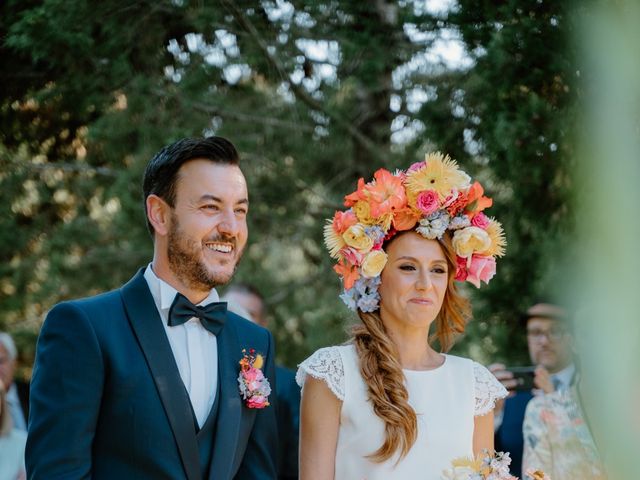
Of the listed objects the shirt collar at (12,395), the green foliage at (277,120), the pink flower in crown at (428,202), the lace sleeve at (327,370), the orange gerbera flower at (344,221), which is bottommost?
the lace sleeve at (327,370)

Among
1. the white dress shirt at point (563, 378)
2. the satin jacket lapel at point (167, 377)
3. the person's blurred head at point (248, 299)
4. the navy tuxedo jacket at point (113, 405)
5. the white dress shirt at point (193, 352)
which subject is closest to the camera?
the navy tuxedo jacket at point (113, 405)

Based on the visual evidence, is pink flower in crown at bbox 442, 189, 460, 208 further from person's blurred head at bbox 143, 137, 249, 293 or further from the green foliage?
person's blurred head at bbox 143, 137, 249, 293

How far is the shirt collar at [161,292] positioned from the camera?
126 inches

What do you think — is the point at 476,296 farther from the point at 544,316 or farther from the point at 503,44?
the point at 503,44

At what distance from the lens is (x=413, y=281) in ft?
12.5

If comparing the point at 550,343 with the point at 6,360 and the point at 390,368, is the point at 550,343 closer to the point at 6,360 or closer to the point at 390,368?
the point at 390,368

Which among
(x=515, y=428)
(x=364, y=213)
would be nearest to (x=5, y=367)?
(x=515, y=428)

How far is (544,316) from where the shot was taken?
5906 millimetres

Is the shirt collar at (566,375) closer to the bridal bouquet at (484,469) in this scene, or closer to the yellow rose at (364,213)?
the bridal bouquet at (484,469)

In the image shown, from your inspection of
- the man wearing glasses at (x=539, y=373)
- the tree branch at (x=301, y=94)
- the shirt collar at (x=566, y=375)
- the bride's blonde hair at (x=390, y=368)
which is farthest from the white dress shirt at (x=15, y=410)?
the shirt collar at (x=566, y=375)

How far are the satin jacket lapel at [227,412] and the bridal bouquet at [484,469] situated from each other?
97 cm

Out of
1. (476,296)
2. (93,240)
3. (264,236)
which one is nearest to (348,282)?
(476,296)

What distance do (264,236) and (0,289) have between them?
2946 mm

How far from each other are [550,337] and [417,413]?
89.2 inches
